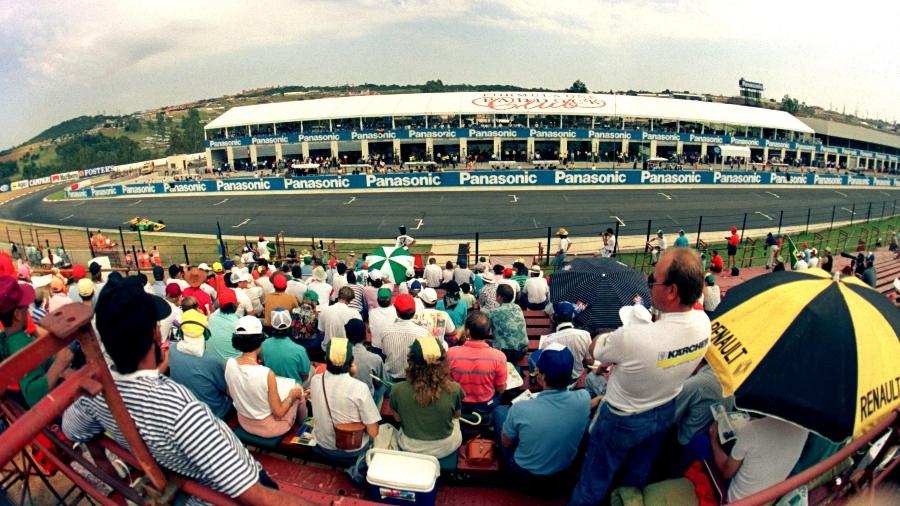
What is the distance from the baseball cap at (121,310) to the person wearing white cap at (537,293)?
7739mm

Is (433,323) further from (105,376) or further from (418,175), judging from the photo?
(418,175)

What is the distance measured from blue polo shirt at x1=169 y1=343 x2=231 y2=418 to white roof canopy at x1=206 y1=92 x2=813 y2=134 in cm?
5741

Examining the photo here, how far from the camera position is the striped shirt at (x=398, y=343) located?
17.6ft

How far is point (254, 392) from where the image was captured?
407cm

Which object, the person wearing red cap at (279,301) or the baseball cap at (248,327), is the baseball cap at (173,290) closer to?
the person wearing red cap at (279,301)

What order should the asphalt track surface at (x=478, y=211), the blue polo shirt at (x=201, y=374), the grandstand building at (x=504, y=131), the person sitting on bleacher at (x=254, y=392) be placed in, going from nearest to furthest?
the person sitting on bleacher at (x=254, y=392)
the blue polo shirt at (x=201, y=374)
the asphalt track surface at (x=478, y=211)
the grandstand building at (x=504, y=131)

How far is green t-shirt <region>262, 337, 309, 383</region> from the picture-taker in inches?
191

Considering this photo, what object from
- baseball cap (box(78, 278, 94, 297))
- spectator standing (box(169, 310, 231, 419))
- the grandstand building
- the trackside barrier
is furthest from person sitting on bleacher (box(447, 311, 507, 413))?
the grandstand building

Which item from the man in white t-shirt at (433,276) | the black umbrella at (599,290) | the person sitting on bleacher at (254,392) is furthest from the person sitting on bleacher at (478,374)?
the man in white t-shirt at (433,276)

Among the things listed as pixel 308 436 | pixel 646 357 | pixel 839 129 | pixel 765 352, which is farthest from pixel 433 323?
pixel 839 129

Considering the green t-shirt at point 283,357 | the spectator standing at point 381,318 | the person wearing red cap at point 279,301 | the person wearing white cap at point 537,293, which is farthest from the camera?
the person wearing white cap at point 537,293

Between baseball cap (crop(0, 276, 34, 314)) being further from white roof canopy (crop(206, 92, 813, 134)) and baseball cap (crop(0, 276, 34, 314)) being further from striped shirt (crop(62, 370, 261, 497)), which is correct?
white roof canopy (crop(206, 92, 813, 134))

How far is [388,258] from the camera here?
1041 centimetres

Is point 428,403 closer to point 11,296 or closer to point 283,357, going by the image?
point 283,357
